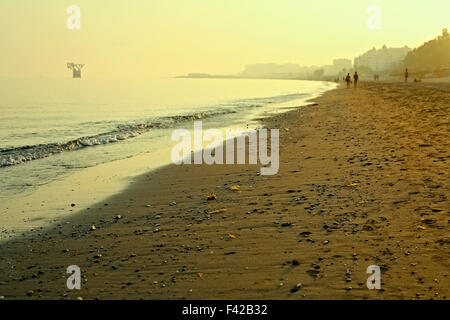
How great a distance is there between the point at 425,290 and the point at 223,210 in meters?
4.11

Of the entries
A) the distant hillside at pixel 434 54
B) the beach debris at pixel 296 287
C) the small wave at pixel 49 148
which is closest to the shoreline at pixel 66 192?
the small wave at pixel 49 148

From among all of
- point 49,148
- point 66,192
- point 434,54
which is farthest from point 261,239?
point 434,54

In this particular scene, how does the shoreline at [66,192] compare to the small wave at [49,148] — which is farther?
the small wave at [49,148]

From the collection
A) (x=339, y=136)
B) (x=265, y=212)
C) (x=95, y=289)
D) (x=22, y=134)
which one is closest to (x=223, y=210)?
(x=265, y=212)

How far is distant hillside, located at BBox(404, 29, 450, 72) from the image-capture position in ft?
514

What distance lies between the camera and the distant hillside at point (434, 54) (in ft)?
514

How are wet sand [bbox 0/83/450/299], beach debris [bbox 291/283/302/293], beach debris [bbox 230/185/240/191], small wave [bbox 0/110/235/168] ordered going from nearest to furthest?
beach debris [bbox 291/283/302/293], wet sand [bbox 0/83/450/299], beach debris [bbox 230/185/240/191], small wave [bbox 0/110/235/168]

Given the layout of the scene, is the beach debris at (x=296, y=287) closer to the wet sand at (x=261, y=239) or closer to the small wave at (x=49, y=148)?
the wet sand at (x=261, y=239)

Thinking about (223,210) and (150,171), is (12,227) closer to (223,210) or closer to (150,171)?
(223,210)

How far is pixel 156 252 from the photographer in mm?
5934

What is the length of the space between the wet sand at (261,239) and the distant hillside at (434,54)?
169 m

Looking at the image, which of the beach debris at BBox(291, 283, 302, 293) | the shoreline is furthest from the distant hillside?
the beach debris at BBox(291, 283, 302, 293)

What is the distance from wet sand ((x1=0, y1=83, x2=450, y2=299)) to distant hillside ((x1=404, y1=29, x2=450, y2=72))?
554ft

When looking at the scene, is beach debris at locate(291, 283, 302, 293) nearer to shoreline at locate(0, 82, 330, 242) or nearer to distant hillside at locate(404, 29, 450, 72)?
shoreline at locate(0, 82, 330, 242)
